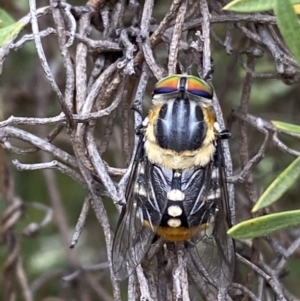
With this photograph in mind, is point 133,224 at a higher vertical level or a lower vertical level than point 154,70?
lower

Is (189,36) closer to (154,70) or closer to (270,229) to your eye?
(154,70)

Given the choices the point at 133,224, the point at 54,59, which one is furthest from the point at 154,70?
the point at 54,59

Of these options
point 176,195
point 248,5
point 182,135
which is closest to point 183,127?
point 182,135

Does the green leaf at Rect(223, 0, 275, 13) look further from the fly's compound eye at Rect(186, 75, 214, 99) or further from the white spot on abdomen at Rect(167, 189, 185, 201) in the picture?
the white spot on abdomen at Rect(167, 189, 185, 201)

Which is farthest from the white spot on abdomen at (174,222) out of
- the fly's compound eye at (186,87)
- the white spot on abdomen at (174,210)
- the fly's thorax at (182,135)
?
the fly's compound eye at (186,87)

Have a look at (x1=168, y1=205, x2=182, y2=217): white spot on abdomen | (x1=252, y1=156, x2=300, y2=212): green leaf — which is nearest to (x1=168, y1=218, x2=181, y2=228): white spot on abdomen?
(x1=168, y1=205, x2=182, y2=217): white spot on abdomen

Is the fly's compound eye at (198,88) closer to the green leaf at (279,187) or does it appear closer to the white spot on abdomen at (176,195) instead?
the white spot on abdomen at (176,195)

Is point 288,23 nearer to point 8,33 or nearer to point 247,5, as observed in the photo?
point 247,5
